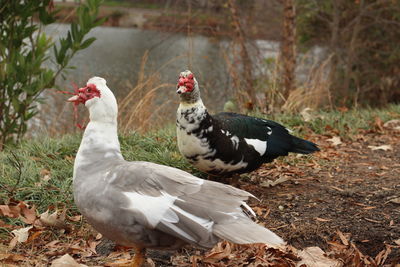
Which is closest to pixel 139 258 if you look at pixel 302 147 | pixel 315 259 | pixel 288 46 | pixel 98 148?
pixel 98 148

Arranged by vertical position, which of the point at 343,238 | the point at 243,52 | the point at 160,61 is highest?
the point at 243,52

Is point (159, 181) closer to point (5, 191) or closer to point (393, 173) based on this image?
point (5, 191)

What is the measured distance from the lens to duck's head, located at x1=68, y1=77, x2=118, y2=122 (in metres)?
2.37

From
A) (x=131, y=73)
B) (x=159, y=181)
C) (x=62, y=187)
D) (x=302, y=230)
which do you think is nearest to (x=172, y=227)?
(x=159, y=181)

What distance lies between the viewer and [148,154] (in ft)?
13.7

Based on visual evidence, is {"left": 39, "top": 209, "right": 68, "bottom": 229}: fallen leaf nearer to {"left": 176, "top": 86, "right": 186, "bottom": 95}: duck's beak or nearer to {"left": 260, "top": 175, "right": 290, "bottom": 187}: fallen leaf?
{"left": 176, "top": 86, "right": 186, "bottom": 95}: duck's beak

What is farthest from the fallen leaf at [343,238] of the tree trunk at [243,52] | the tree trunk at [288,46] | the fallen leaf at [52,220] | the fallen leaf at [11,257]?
the tree trunk at [288,46]

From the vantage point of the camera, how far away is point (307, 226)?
308 cm

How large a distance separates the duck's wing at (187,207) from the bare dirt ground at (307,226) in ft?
1.75

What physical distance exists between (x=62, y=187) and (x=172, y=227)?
1.59m

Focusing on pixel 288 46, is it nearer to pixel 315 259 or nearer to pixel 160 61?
pixel 160 61

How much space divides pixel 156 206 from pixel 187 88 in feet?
4.68

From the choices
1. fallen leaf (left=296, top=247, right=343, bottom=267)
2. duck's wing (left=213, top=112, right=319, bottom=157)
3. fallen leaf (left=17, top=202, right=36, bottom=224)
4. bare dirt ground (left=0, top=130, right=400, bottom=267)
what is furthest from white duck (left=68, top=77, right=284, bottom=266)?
duck's wing (left=213, top=112, right=319, bottom=157)

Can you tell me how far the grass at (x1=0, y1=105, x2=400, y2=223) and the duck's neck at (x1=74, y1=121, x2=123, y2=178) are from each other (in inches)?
39.5
